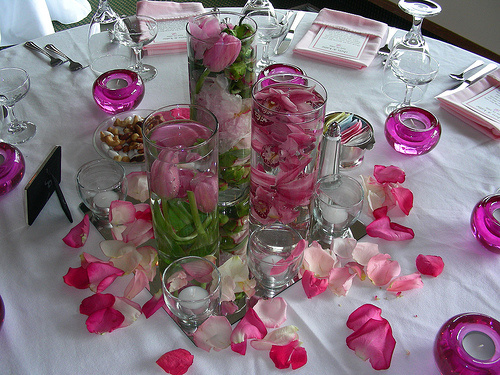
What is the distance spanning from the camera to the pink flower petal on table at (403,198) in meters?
0.92

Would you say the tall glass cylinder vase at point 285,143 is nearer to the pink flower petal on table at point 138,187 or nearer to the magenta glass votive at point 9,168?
the pink flower petal on table at point 138,187

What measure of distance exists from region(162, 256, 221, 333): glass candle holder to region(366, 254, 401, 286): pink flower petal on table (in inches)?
10.1

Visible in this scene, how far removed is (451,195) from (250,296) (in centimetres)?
48

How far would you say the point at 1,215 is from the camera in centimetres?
90

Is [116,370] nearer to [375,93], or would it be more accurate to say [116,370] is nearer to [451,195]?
→ [451,195]

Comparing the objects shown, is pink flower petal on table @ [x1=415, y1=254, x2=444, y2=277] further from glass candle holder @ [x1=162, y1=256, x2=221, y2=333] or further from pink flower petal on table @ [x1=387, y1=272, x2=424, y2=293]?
glass candle holder @ [x1=162, y1=256, x2=221, y2=333]

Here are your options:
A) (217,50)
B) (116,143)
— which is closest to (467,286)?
(217,50)

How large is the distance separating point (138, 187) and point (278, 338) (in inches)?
16.4

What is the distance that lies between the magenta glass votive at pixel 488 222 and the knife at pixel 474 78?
426mm

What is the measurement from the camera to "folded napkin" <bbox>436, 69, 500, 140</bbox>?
→ 3.63ft

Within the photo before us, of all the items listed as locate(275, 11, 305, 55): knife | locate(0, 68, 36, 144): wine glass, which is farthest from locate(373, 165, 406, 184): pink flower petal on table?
locate(0, 68, 36, 144): wine glass

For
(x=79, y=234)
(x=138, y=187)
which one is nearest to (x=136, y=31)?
(x=138, y=187)

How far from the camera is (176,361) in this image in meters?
0.66

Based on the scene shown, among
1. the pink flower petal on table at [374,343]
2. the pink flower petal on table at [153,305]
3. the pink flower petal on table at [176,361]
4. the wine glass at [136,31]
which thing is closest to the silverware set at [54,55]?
the wine glass at [136,31]
